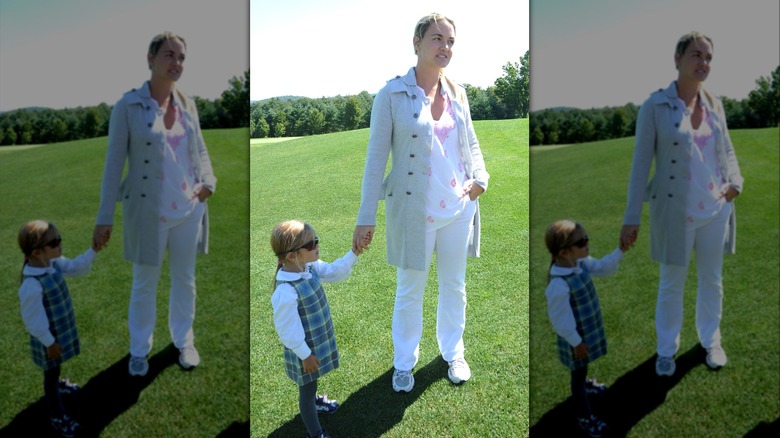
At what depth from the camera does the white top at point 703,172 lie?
8.49 feet

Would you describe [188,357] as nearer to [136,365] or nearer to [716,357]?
[136,365]

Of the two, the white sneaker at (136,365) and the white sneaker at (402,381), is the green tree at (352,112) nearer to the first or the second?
the white sneaker at (402,381)

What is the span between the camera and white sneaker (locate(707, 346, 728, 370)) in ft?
8.91

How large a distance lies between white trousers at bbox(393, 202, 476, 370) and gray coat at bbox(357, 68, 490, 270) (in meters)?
0.13

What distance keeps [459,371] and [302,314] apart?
1.08 meters

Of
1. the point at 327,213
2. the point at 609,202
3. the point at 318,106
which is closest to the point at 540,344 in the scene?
the point at 609,202

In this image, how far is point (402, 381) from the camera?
→ 3459mm

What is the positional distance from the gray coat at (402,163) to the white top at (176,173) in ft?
2.66

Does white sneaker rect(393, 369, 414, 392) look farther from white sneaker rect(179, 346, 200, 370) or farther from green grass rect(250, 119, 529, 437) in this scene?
white sneaker rect(179, 346, 200, 370)

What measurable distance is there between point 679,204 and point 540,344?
0.82 metres

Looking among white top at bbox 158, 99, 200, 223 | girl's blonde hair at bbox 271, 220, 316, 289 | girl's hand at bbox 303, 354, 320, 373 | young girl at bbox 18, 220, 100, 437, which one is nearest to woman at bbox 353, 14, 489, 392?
girl's blonde hair at bbox 271, 220, 316, 289

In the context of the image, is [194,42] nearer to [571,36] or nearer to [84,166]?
[84,166]

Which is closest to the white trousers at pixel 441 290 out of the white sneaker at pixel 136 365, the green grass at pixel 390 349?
the green grass at pixel 390 349

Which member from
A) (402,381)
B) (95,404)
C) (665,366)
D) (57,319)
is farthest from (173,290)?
(665,366)
